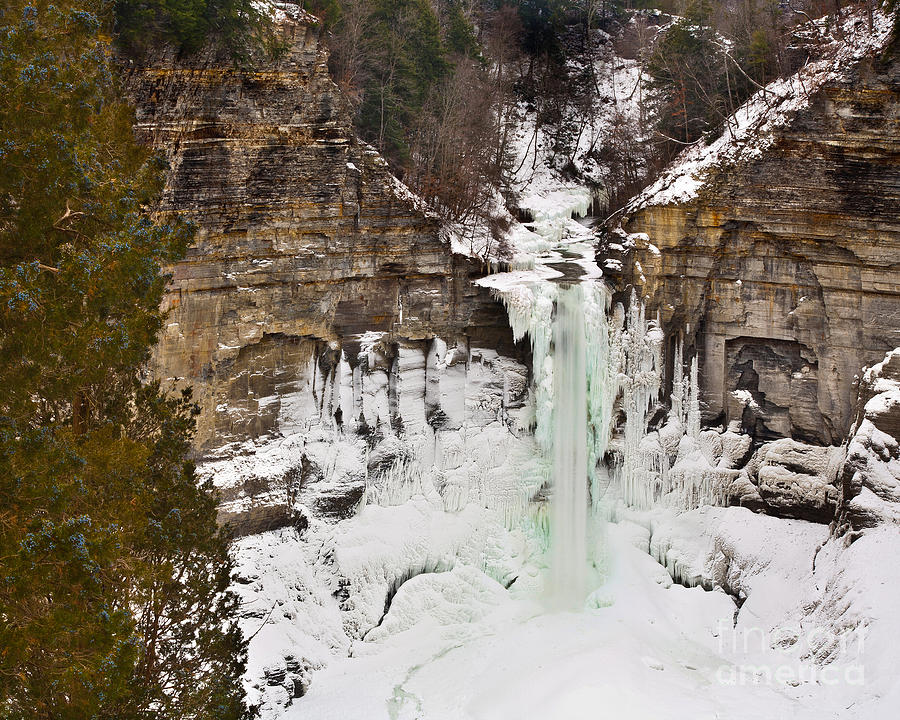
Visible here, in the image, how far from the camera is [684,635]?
16.8 m

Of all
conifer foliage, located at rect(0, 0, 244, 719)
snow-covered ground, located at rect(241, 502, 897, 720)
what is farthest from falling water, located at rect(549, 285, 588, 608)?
conifer foliage, located at rect(0, 0, 244, 719)

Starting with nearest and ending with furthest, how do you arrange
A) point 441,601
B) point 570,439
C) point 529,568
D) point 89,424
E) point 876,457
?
1. point 89,424
2. point 876,457
3. point 441,601
4. point 529,568
5. point 570,439

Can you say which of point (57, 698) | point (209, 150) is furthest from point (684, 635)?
point (209, 150)

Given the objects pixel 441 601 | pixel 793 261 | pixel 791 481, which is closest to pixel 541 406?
pixel 441 601

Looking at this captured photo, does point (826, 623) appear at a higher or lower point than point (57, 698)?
lower

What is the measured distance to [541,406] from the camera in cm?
1906

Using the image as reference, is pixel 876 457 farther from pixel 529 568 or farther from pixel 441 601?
pixel 441 601

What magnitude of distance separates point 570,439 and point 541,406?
1.07 meters

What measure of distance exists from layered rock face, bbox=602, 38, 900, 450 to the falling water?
219 cm

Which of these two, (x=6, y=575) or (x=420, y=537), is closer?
(x=6, y=575)

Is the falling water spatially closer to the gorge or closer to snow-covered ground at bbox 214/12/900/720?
the gorge

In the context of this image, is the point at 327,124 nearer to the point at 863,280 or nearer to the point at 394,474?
the point at 394,474

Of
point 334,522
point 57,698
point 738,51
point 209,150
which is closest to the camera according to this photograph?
point 57,698

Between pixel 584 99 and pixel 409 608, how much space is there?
75.3 feet
